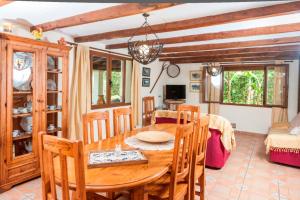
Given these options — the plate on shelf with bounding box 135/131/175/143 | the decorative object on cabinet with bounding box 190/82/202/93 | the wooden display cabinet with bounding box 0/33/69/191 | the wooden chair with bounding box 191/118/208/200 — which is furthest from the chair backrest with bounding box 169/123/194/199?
the decorative object on cabinet with bounding box 190/82/202/93

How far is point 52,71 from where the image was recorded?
3.05 metres

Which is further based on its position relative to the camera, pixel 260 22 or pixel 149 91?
pixel 149 91

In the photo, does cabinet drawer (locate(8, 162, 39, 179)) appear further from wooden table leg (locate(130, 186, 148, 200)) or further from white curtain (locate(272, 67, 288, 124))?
white curtain (locate(272, 67, 288, 124))

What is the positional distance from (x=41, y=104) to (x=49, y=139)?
187 cm

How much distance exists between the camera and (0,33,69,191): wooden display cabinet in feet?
8.35

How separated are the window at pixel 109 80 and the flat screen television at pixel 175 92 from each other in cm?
173

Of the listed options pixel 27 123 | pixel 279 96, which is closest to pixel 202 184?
pixel 27 123

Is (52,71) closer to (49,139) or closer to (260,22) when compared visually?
(49,139)

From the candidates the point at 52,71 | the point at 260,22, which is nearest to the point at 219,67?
the point at 260,22

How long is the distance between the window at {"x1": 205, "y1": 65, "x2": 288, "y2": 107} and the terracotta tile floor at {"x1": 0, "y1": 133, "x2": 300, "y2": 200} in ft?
7.60

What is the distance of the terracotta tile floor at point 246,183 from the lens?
261 centimetres

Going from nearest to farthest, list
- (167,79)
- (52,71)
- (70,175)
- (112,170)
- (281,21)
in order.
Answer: (70,175)
(112,170)
(281,21)
(52,71)
(167,79)

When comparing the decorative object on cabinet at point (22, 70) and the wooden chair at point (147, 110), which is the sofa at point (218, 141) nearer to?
the wooden chair at point (147, 110)

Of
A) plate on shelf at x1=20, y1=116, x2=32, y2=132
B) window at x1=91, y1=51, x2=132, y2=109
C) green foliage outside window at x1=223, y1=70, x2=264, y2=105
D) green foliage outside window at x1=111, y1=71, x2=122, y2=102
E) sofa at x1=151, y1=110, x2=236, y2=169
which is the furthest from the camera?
green foliage outside window at x1=223, y1=70, x2=264, y2=105
